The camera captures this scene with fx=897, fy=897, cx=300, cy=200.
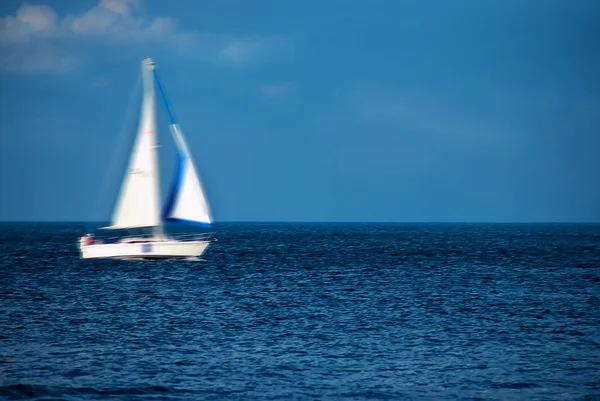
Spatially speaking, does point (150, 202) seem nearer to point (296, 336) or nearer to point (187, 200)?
point (187, 200)

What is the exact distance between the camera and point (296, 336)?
117 feet

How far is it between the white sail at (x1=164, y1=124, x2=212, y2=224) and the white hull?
→ 2310 mm

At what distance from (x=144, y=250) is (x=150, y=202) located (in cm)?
391

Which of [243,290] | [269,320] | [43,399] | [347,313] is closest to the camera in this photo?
[43,399]

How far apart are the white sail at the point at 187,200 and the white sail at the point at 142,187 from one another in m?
1.79

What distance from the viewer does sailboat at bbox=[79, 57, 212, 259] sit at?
67500 millimetres

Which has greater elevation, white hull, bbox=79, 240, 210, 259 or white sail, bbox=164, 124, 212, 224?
white sail, bbox=164, 124, 212, 224

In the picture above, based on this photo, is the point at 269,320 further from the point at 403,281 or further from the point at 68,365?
the point at 403,281

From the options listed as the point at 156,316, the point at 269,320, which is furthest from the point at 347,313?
the point at 156,316

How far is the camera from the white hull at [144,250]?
6712 centimetres

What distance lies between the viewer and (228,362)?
98.5 ft

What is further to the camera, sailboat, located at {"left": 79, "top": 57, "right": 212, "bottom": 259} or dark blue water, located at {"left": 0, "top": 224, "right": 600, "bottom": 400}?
sailboat, located at {"left": 79, "top": 57, "right": 212, "bottom": 259}

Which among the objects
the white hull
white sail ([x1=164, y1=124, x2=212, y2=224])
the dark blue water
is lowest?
the dark blue water

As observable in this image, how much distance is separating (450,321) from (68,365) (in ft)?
60.1
